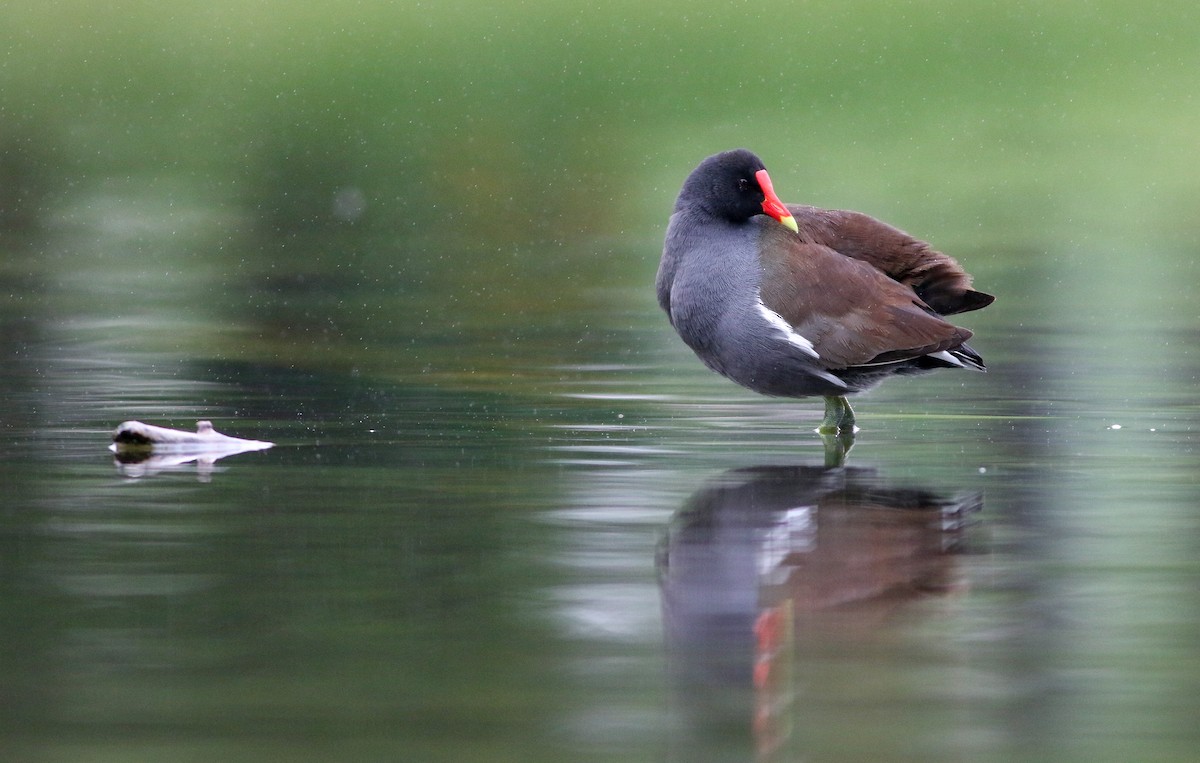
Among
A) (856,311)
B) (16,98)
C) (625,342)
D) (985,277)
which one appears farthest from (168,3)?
(856,311)

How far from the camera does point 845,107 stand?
3122 cm

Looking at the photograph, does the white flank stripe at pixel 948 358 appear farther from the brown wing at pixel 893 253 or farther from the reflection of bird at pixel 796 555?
the reflection of bird at pixel 796 555

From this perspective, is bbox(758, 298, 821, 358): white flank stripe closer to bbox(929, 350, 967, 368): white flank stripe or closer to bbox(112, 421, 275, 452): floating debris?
bbox(929, 350, 967, 368): white flank stripe

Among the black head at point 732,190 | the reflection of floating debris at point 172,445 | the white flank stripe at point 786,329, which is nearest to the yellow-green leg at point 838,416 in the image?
the white flank stripe at point 786,329

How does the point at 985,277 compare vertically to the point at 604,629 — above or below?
above

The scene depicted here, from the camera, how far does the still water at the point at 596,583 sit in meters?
4.57

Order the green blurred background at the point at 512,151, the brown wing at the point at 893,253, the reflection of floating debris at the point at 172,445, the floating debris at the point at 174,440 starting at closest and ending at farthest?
the reflection of floating debris at the point at 172,445 < the floating debris at the point at 174,440 < the brown wing at the point at 893,253 < the green blurred background at the point at 512,151

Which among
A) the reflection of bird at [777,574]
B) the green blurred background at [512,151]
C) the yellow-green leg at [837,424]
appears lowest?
the reflection of bird at [777,574]

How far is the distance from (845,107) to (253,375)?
21.7 meters

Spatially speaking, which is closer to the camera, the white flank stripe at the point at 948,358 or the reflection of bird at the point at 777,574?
the reflection of bird at the point at 777,574

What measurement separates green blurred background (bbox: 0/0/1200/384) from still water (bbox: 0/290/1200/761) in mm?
2553

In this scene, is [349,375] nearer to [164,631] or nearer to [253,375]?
[253,375]

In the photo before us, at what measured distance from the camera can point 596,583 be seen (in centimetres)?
595

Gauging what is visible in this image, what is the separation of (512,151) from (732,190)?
19.8 meters
